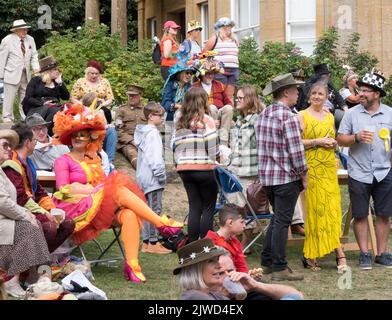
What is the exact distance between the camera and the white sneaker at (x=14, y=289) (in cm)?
835

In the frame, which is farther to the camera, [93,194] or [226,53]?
[226,53]

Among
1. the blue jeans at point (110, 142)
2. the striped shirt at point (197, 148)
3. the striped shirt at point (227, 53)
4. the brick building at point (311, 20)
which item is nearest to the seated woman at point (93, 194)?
the striped shirt at point (197, 148)

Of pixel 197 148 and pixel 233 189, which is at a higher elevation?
pixel 197 148

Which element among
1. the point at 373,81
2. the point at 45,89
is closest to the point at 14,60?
the point at 45,89

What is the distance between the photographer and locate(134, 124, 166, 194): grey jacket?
11203 millimetres

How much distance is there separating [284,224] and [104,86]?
6.44m

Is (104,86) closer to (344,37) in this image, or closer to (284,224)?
(284,224)

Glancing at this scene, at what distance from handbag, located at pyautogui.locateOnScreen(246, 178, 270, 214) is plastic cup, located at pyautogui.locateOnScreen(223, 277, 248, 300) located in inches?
186

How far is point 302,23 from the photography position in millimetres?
22688

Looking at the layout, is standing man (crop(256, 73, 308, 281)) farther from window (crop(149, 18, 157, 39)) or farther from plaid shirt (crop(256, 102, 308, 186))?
window (crop(149, 18, 157, 39))

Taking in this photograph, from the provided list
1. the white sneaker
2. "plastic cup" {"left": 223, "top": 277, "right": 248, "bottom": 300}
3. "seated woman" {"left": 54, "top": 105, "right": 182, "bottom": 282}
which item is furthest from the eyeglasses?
"plastic cup" {"left": 223, "top": 277, "right": 248, "bottom": 300}

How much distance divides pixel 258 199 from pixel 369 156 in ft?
4.44

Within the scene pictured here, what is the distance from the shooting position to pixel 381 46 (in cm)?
2177

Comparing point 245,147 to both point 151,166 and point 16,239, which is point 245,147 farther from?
point 16,239
